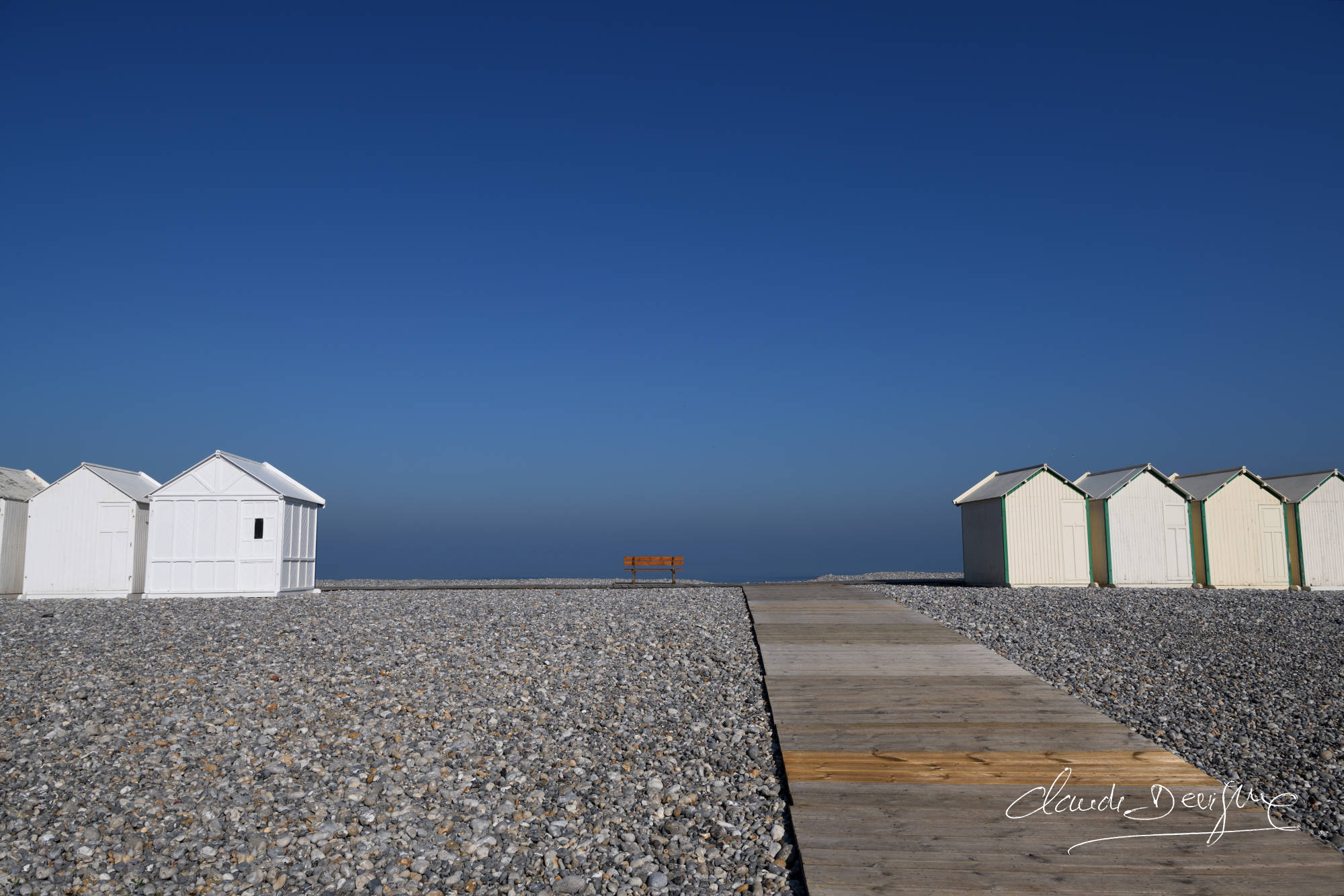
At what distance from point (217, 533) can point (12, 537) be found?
5.97 m

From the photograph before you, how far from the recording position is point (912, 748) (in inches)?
314

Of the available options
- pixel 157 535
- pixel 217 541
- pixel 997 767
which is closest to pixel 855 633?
pixel 997 767

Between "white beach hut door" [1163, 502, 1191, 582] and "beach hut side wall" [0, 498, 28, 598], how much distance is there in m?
31.3

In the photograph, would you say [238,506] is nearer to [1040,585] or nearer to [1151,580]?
[1040,585]

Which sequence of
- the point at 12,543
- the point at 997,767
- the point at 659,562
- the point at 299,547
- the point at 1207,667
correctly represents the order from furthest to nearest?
the point at 659,562, the point at 299,547, the point at 12,543, the point at 1207,667, the point at 997,767

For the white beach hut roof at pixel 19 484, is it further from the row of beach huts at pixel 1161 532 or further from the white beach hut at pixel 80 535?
the row of beach huts at pixel 1161 532

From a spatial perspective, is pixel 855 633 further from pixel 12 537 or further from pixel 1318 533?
pixel 12 537

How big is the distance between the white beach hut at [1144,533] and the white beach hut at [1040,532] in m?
0.48

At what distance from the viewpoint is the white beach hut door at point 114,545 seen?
806 inches

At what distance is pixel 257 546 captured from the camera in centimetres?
2008

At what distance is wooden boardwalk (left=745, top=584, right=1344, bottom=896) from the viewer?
18.5ft

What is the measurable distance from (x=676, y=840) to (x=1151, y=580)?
20249 mm

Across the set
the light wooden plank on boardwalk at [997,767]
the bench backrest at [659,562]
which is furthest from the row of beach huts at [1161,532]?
the light wooden plank on boardwalk at [997,767]

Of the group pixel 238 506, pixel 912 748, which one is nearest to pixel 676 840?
pixel 912 748
